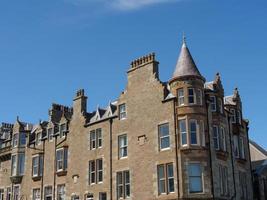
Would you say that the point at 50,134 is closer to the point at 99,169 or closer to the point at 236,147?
the point at 99,169

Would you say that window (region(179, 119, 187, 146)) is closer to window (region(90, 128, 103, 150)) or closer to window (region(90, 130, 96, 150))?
window (region(90, 128, 103, 150))

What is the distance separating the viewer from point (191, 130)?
1697 inches

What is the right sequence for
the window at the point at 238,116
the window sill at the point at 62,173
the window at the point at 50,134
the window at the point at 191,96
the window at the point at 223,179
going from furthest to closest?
1. the window at the point at 50,134
2. the window sill at the point at 62,173
3. the window at the point at 238,116
4. the window at the point at 191,96
5. the window at the point at 223,179

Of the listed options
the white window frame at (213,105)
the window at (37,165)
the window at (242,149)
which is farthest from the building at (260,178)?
the window at (37,165)

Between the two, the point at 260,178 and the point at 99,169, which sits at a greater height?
the point at 99,169

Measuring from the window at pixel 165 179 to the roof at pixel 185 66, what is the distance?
8.65 metres

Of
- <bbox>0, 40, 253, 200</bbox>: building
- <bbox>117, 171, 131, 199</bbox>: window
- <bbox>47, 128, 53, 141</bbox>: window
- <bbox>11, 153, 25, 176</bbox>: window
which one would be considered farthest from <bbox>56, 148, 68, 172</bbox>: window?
<bbox>117, 171, 131, 199</bbox>: window

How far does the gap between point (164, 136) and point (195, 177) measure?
16.6ft

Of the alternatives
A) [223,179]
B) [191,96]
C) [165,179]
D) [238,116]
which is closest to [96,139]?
[165,179]

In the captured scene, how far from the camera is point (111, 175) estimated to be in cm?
4866

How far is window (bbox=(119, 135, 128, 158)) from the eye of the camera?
48.3 m

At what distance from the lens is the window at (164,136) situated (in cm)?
4422

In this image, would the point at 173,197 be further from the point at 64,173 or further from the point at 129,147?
the point at 64,173

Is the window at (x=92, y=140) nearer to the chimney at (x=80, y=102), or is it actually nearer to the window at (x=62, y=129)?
the chimney at (x=80, y=102)
